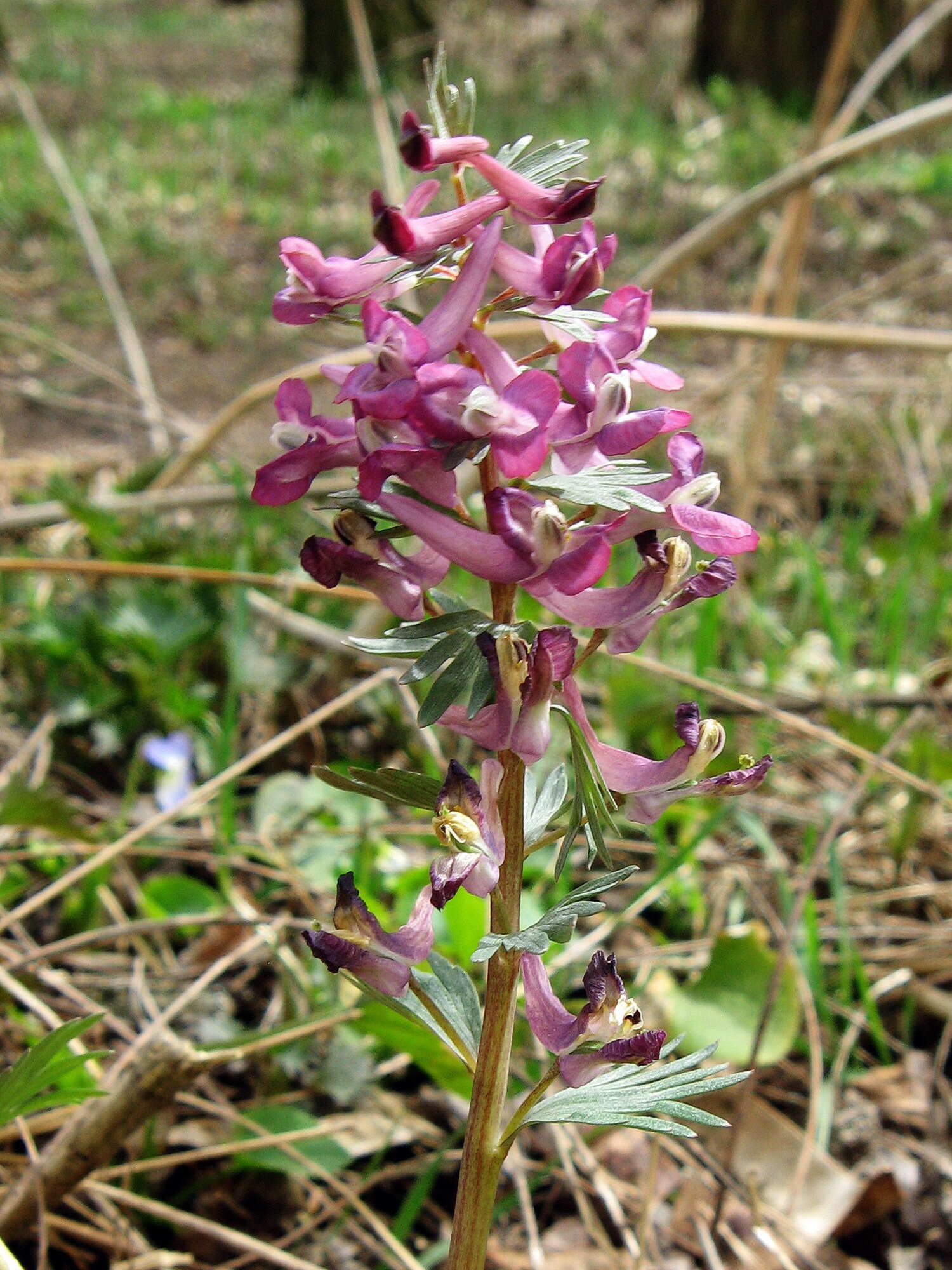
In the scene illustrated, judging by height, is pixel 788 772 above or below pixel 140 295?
below

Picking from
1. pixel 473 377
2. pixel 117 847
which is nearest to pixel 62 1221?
pixel 117 847

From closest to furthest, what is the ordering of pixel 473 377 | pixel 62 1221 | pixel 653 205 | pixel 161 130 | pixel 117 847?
pixel 473 377, pixel 62 1221, pixel 117 847, pixel 653 205, pixel 161 130

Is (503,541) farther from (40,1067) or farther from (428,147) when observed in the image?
(40,1067)

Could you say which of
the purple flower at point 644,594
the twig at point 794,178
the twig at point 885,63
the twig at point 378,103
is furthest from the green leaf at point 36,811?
the twig at point 885,63

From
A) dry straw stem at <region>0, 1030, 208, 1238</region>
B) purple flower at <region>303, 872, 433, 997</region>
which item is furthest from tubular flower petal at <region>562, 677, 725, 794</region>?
dry straw stem at <region>0, 1030, 208, 1238</region>

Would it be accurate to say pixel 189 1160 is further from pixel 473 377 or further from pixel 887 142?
pixel 887 142

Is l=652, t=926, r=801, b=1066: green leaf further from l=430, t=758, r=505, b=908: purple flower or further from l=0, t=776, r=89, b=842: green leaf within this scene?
l=0, t=776, r=89, b=842: green leaf

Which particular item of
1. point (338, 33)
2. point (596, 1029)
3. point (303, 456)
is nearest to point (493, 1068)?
point (596, 1029)
